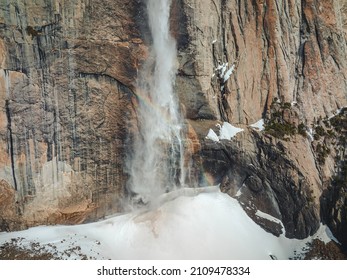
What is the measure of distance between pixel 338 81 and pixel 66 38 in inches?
714

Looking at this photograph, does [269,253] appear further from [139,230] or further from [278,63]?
A: [278,63]

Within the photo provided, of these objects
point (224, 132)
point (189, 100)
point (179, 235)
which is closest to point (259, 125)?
point (224, 132)

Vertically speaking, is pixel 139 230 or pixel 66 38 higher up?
pixel 66 38

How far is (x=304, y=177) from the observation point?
75.6 feet

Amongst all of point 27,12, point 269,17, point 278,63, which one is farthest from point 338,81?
point 27,12

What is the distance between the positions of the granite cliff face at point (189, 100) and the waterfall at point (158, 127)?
64 cm

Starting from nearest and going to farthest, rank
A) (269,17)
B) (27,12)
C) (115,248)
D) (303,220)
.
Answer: (27,12) < (115,248) < (303,220) < (269,17)

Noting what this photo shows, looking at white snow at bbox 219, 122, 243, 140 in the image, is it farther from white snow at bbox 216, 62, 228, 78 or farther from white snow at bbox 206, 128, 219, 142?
white snow at bbox 216, 62, 228, 78

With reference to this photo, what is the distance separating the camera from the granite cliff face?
821 inches

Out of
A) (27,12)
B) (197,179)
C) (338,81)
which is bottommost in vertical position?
(197,179)

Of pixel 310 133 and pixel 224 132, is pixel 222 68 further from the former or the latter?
pixel 310 133

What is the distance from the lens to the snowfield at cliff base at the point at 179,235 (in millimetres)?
21233

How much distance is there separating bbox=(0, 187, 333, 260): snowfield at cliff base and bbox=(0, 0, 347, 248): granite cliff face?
2.73 ft

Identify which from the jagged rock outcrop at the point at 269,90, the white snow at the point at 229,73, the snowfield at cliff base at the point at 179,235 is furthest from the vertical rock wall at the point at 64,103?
the white snow at the point at 229,73
